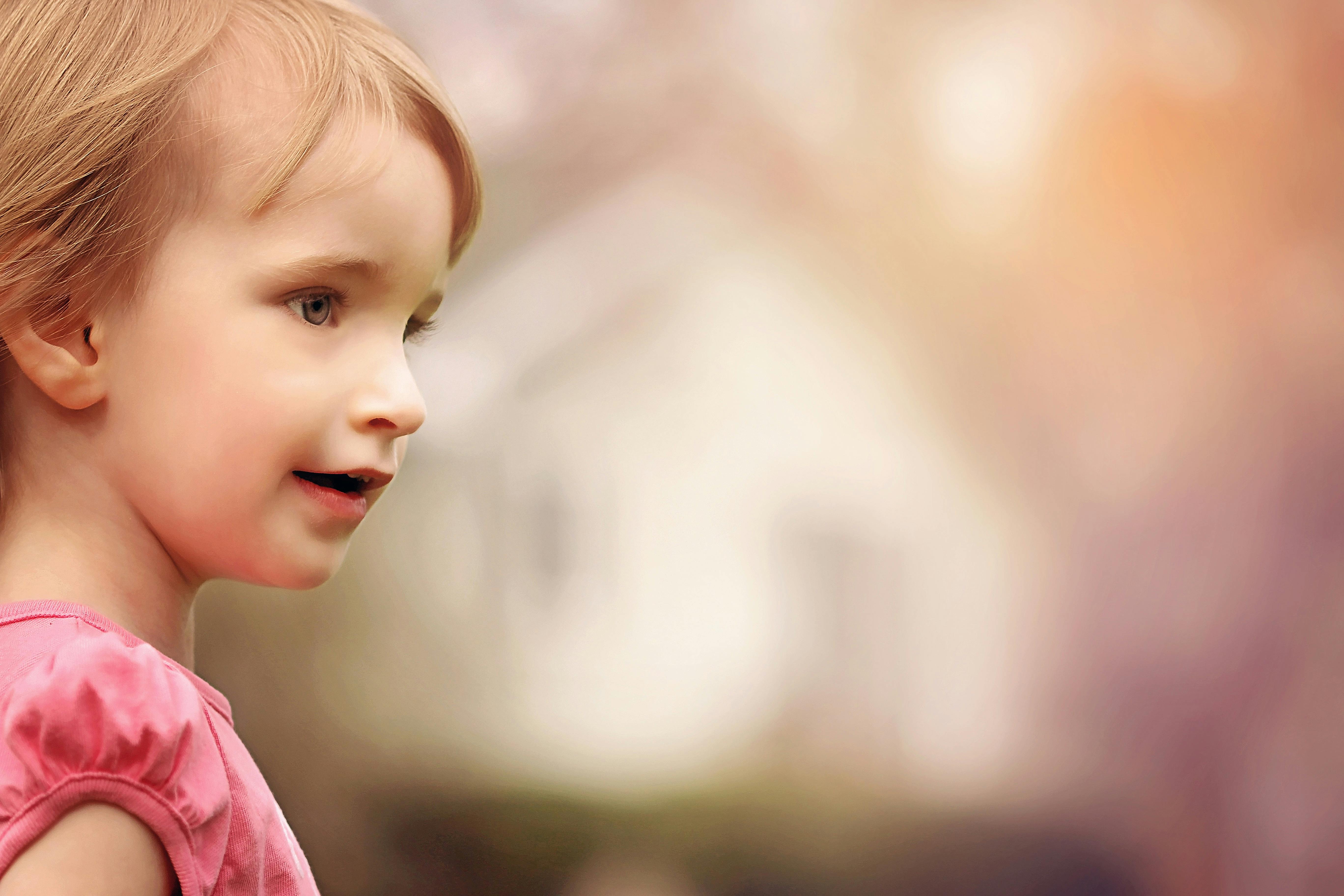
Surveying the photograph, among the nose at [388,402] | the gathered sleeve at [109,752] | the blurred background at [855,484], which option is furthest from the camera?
the blurred background at [855,484]

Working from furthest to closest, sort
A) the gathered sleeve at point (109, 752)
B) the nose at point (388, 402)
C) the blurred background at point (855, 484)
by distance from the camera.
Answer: the blurred background at point (855, 484) < the nose at point (388, 402) < the gathered sleeve at point (109, 752)

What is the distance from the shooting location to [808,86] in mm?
1131

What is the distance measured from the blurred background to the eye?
0.66 metres

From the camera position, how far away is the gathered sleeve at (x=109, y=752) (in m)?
0.31

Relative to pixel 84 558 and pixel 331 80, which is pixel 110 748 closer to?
pixel 84 558

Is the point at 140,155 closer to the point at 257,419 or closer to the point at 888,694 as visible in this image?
the point at 257,419

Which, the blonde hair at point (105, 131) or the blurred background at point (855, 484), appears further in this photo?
the blurred background at point (855, 484)

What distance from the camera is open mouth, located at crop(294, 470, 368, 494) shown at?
433 millimetres

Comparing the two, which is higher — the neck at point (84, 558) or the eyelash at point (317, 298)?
the eyelash at point (317, 298)

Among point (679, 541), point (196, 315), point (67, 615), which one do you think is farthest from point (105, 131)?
point (679, 541)

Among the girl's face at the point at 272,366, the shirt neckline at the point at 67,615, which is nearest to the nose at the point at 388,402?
the girl's face at the point at 272,366

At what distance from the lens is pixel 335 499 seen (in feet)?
1.42

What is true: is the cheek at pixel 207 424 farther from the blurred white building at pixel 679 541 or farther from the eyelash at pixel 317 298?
the blurred white building at pixel 679 541

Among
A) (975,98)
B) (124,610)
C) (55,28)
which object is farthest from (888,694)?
(55,28)
